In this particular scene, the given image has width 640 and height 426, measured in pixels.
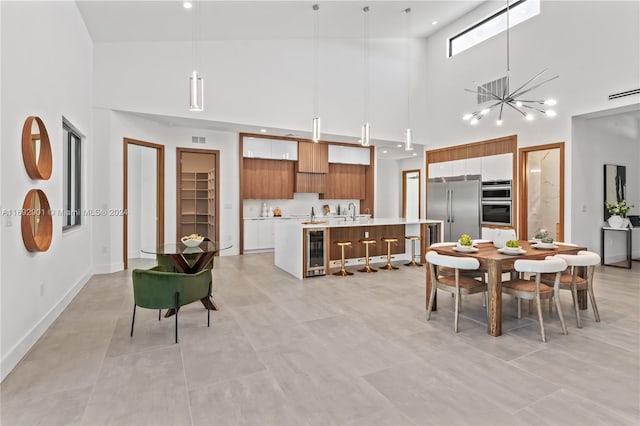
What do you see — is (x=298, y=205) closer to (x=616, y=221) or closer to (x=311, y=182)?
(x=311, y=182)

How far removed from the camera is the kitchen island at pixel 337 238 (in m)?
5.50

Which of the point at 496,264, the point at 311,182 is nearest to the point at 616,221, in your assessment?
the point at 496,264

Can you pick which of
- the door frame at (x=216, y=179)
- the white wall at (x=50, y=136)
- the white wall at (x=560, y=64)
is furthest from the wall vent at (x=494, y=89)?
the white wall at (x=50, y=136)

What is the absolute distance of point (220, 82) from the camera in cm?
653

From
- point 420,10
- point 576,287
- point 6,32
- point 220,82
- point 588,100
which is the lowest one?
point 576,287

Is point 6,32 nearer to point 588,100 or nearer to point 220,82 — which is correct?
point 220,82

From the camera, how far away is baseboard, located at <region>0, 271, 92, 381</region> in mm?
2479

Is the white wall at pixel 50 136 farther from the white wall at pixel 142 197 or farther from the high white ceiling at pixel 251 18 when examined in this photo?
the white wall at pixel 142 197

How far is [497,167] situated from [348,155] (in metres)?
3.51

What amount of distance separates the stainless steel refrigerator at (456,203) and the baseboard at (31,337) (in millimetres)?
7312

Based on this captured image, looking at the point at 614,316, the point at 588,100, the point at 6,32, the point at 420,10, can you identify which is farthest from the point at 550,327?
the point at 420,10

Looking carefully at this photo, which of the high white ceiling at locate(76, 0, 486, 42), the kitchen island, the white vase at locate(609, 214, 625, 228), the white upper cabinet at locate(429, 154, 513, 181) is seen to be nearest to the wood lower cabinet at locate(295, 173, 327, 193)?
the kitchen island

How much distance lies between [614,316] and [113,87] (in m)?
7.49

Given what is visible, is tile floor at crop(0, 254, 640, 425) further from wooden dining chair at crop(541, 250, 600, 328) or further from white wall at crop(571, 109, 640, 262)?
white wall at crop(571, 109, 640, 262)
